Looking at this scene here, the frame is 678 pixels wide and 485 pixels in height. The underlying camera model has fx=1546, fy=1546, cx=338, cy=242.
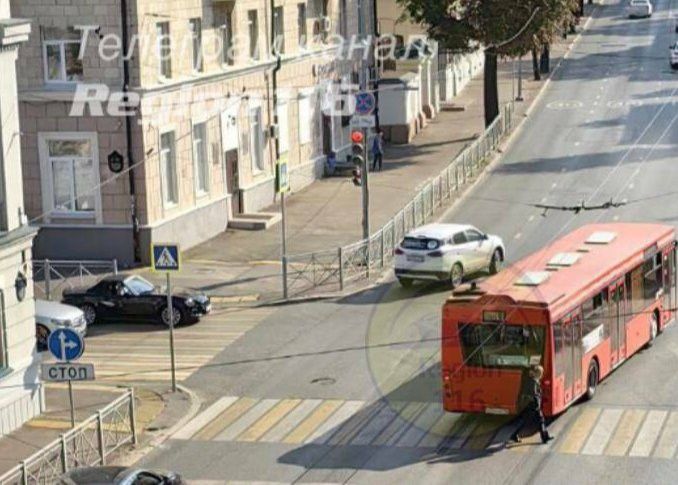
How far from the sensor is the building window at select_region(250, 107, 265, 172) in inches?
2323

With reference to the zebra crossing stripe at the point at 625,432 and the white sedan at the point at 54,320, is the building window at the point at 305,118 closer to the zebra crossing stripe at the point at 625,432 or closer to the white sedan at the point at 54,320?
the white sedan at the point at 54,320

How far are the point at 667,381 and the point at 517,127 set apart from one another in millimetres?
41462

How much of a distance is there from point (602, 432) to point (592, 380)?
2.46m

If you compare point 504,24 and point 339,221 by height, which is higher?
point 504,24

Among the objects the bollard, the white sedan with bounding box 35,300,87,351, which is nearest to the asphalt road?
the bollard

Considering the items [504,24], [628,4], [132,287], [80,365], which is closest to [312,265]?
[132,287]

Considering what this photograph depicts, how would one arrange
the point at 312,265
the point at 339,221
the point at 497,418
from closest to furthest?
the point at 497,418, the point at 312,265, the point at 339,221

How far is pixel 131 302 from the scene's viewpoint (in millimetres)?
42031

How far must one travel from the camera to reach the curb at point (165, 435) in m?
30.2

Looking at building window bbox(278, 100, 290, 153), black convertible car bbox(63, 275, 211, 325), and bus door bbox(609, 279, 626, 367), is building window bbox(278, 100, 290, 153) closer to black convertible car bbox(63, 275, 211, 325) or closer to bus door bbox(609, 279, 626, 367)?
black convertible car bbox(63, 275, 211, 325)

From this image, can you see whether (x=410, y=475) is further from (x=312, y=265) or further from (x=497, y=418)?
(x=312, y=265)

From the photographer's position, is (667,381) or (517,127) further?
(517,127)

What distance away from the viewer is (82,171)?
164 feet

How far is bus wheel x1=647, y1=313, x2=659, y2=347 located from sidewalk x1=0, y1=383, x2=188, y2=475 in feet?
37.9
